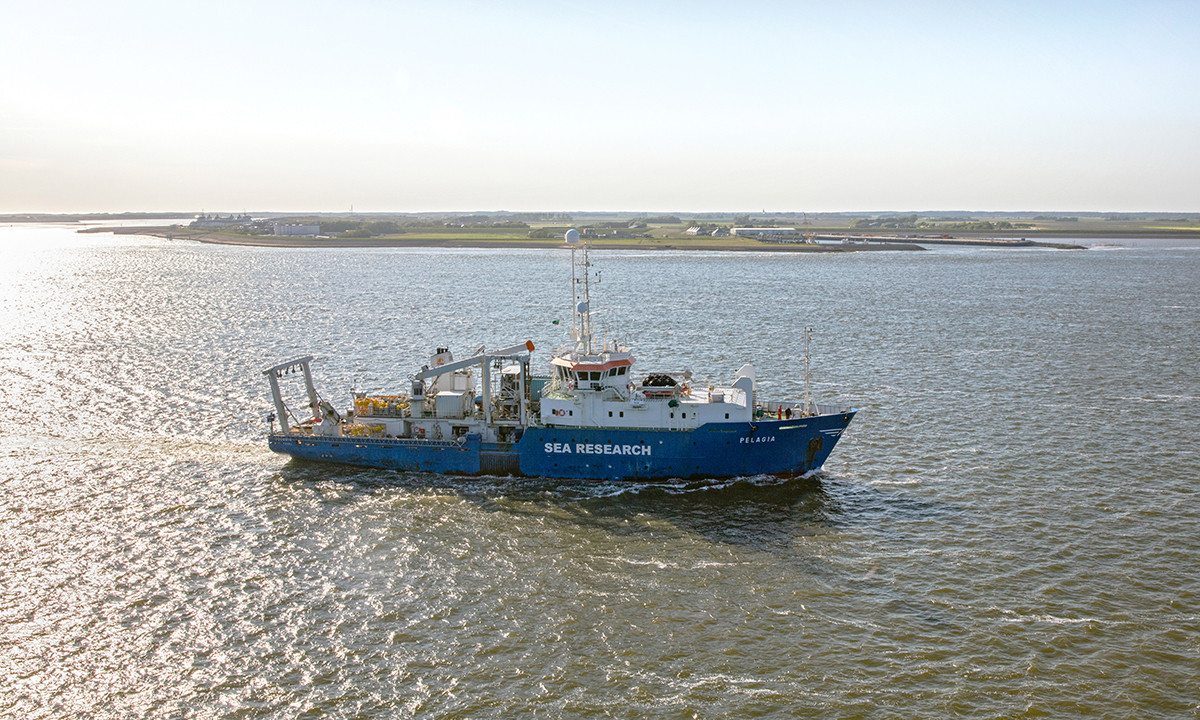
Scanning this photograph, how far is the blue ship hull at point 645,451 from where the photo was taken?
34.7 metres

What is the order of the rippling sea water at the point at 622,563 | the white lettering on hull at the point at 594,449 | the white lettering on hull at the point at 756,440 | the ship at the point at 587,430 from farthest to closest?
the white lettering on hull at the point at 594,449, the ship at the point at 587,430, the white lettering on hull at the point at 756,440, the rippling sea water at the point at 622,563

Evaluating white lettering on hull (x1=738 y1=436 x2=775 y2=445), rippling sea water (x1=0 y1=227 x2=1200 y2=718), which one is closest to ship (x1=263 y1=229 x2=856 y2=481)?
white lettering on hull (x1=738 y1=436 x2=775 y2=445)

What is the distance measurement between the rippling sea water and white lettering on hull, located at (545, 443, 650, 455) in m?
1.47

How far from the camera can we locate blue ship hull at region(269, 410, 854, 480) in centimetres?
3466

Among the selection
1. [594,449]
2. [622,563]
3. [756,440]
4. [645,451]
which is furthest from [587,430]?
[622,563]

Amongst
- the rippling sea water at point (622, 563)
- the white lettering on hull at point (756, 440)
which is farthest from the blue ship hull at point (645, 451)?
the rippling sea water at point (622, 563)

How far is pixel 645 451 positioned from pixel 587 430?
2.66 metres

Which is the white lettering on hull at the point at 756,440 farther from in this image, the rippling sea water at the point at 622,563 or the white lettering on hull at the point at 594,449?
the white lettering on hull at the point at 594,449

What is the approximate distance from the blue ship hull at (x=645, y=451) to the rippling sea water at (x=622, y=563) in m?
0.88

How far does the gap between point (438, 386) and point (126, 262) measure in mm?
153220

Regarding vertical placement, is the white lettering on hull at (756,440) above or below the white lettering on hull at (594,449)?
above

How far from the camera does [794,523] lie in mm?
31000

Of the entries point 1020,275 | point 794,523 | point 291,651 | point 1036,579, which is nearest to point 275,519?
point 291,651

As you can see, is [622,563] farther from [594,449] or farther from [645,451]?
[594,449]
